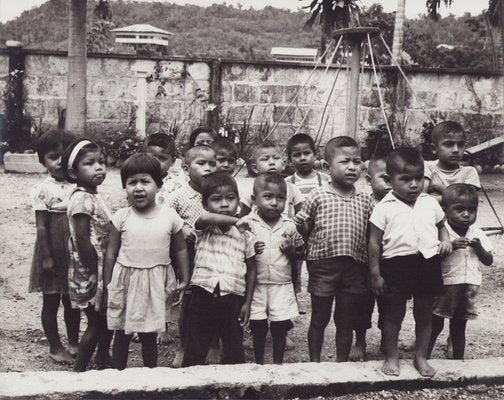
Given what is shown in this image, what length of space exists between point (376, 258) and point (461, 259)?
2.19 ft

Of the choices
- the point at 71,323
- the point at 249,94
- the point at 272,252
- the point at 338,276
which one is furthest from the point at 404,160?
the point at 249,94

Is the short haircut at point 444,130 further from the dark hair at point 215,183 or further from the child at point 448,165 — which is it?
the dark hair at point 215,183

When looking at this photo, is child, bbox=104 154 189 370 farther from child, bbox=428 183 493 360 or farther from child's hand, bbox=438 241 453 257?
child, bbox=428 183 493 360

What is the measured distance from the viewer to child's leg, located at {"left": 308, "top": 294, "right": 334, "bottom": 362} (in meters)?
3.65

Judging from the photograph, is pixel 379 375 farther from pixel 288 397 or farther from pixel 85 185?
pixel 85 185

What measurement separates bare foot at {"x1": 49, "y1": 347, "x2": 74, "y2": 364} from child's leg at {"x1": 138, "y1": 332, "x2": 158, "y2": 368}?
2.02 feet

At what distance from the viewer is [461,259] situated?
3.81 meters

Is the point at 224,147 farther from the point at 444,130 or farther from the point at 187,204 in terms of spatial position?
the point at 444,130

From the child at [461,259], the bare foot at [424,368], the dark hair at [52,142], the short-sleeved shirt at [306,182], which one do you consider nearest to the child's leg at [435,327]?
the child at [461,259]

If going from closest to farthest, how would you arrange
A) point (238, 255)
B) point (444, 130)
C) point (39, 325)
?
point (238, 255) → point (444, 130) → point (39, 325)

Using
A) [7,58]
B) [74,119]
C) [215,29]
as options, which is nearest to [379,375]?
[74,119]

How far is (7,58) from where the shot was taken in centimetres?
1091

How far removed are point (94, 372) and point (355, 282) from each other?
56.7 inches

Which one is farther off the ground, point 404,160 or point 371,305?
point 404,160
